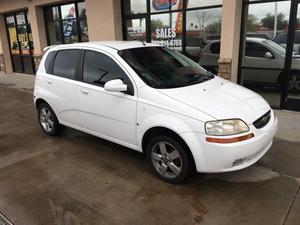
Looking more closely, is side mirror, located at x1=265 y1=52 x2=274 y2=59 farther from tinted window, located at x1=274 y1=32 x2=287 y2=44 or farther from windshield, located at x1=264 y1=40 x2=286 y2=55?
tinted window, located at x1=274 y1=32 x2=287 y2=44

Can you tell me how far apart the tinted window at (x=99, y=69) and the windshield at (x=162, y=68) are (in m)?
0.20

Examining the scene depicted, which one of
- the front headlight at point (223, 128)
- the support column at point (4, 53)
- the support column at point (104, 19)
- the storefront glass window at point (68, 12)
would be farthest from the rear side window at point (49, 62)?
the support column at point (4, 53)

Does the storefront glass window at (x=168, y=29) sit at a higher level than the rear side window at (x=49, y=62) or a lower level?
higher

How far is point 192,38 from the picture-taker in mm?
7984

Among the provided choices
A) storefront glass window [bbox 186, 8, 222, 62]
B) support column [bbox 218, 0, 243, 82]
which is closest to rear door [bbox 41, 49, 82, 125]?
support column [bbox 218, 0, 243, 82]

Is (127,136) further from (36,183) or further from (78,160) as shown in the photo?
(36,183)

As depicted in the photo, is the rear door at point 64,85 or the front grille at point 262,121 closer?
the front grille at point 262,121

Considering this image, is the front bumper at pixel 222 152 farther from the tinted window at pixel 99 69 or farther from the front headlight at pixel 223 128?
the tinted window at pixel 99 69

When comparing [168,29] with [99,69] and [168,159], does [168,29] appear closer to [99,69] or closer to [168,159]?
[99,69]

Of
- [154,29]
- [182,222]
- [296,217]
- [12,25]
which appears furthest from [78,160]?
[12,25]

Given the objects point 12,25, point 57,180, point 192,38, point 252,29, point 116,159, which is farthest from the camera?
point 12,25

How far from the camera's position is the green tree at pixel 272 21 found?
619 centimetres

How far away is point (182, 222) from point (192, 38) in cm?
602

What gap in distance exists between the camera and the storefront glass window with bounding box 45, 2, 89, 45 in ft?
36.1
